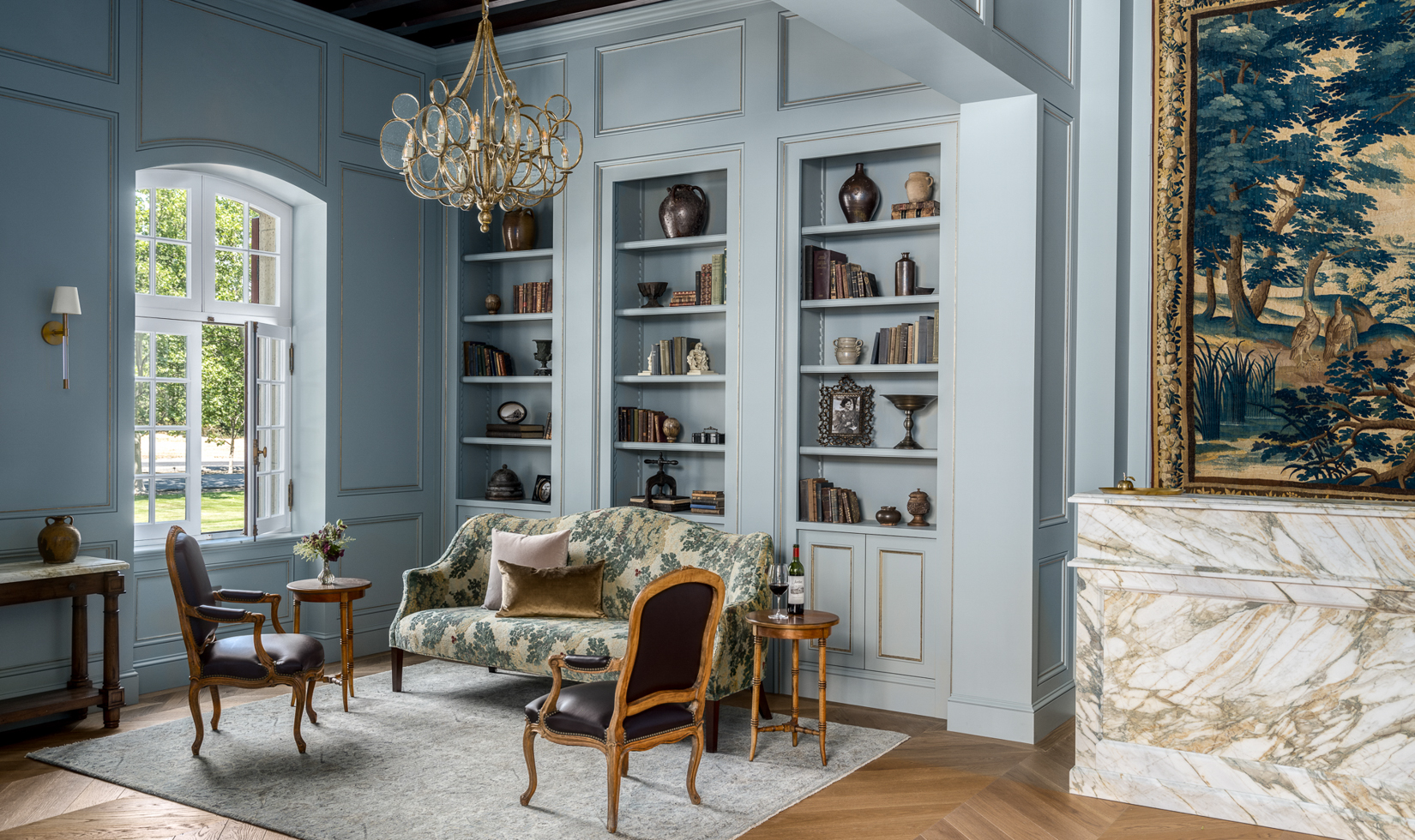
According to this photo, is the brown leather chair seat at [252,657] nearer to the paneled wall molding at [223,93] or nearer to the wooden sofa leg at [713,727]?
the wooden sofa leg at [713,727]

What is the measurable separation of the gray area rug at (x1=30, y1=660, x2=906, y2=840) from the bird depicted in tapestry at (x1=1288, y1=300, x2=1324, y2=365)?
7.87ft

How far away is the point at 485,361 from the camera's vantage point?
7.02m

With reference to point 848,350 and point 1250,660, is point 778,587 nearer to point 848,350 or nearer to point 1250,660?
point 848,350

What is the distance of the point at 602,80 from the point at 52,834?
4.69 meters

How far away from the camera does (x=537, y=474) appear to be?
7039 mm

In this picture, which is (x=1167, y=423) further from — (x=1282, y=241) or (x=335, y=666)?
(x=335, y=666)

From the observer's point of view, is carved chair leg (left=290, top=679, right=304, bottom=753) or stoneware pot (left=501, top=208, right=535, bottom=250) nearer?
carved chair leg (left=290, top=679, right=304, bottom=753)

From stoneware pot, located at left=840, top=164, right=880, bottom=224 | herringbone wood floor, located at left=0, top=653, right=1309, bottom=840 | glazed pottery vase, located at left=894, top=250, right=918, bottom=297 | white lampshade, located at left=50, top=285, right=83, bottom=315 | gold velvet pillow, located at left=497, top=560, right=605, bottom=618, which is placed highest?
stoneware pot, located at left=840, top=164, right=880, bottom=224

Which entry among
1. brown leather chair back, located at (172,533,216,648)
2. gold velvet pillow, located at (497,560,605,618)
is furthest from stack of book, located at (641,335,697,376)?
brown leather chair back, located at (172,533,216,648)

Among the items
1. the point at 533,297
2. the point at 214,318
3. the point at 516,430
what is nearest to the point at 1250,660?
the point at 516,430

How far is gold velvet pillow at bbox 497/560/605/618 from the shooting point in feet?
17.5

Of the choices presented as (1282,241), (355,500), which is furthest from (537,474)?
(1282,241)

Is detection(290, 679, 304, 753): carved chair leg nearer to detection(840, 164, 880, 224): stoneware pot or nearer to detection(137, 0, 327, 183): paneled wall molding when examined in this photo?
Result: detection(137, 0, 327, 183): paneled wall molding

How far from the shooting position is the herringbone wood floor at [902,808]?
372cm
